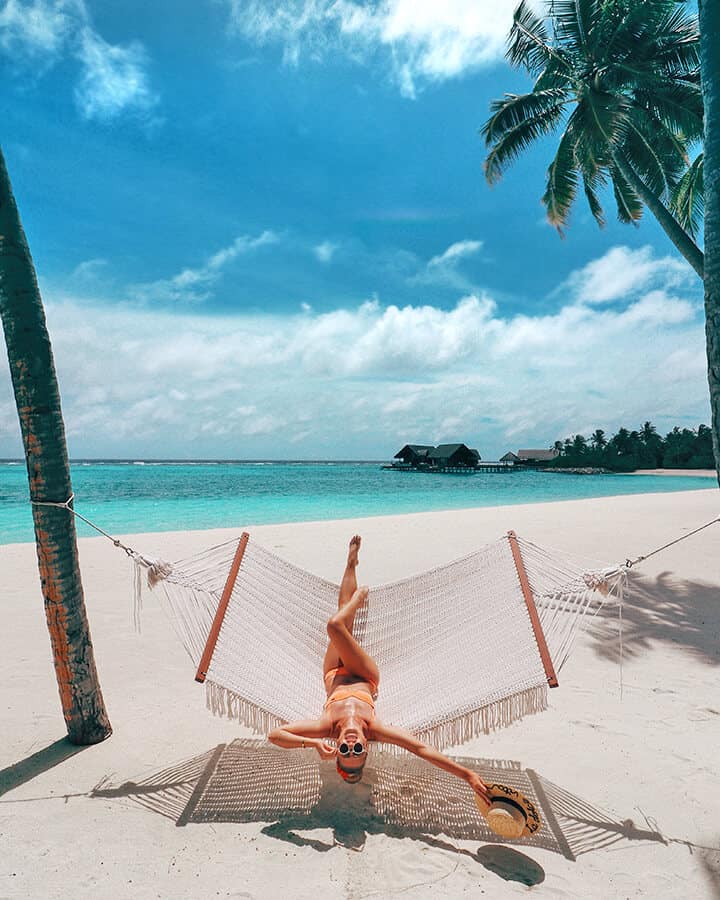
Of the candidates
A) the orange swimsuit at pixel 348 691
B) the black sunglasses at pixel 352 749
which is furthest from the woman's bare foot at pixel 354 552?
the black sunglasses at pixel 352 749

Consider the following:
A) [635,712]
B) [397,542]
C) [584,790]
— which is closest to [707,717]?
[635,712]

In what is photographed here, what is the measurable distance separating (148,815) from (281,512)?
14.5 m

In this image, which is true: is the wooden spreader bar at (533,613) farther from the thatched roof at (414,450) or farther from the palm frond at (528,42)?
the thatched roof at (414,450)

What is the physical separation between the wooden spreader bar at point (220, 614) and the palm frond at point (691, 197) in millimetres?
6387

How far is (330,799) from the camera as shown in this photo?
2.00 meters

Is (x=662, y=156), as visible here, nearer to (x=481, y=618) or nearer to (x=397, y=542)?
(x=397, y=542)

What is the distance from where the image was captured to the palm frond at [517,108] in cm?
688

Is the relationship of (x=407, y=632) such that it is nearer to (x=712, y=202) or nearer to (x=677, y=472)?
(x=712, y=202)

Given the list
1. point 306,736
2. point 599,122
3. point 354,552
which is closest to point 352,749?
point 306,736

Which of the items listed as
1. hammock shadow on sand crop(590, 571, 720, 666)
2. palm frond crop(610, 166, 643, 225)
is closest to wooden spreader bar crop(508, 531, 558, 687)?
hammock shadow on sand crop(590, 571, 720, 666)

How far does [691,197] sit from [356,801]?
6.99m

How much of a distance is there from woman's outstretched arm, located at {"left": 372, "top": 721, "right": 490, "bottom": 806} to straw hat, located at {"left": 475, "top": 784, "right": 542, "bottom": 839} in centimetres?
8

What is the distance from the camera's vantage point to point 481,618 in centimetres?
238

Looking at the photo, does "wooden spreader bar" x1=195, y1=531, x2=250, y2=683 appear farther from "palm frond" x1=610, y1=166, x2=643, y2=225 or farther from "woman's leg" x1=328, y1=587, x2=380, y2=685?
"palm frond" x1=610, y1=166, x2=643, y2=225
